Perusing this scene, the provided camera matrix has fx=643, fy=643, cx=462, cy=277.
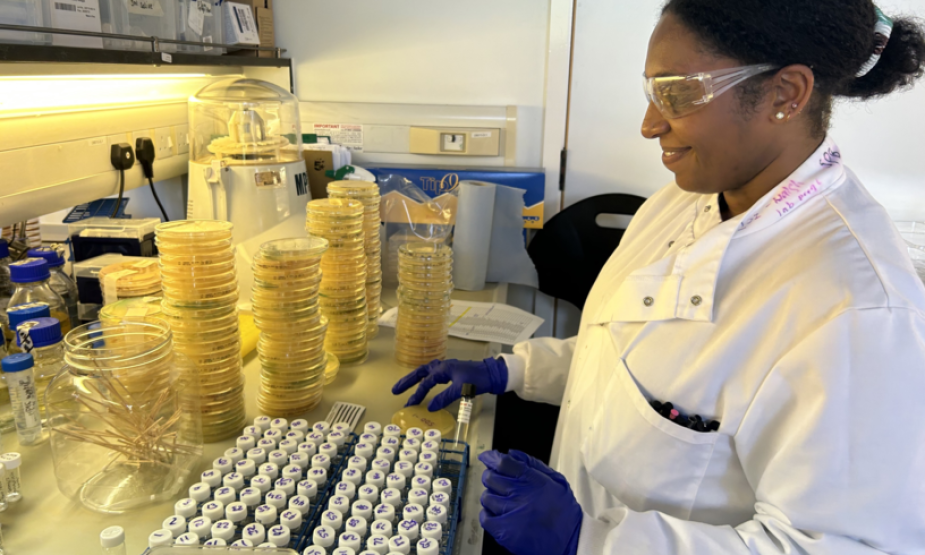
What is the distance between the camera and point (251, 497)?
1.03 meters

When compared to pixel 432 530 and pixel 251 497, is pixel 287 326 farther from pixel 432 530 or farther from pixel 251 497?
pixel 432 530

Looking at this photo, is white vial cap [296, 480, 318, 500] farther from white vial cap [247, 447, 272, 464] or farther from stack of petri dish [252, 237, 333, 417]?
stack of petri dish [252, 237, 333, 417]

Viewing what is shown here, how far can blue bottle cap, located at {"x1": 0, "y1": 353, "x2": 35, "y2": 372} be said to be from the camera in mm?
1178

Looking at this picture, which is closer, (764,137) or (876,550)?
(876,550)

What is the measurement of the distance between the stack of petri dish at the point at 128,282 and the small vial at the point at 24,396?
0.31m

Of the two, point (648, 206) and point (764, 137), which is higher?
point (764, 137)

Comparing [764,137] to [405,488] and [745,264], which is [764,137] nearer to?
[745,264]

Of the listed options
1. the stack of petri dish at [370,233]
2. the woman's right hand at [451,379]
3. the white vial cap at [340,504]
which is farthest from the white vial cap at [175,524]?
the stack of petri dish at [370,233]

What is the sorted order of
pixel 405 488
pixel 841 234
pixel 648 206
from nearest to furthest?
1. pixel 841 234
2. pixel 405 488
3. pixel 648 206

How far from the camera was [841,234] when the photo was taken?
978 millimetres

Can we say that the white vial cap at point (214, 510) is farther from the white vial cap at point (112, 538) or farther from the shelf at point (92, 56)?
the shelf at point (92, 56)

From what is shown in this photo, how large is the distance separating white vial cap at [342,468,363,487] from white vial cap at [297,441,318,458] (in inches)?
3.9

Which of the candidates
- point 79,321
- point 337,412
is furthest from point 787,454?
point 79,321

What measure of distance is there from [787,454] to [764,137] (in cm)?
50
